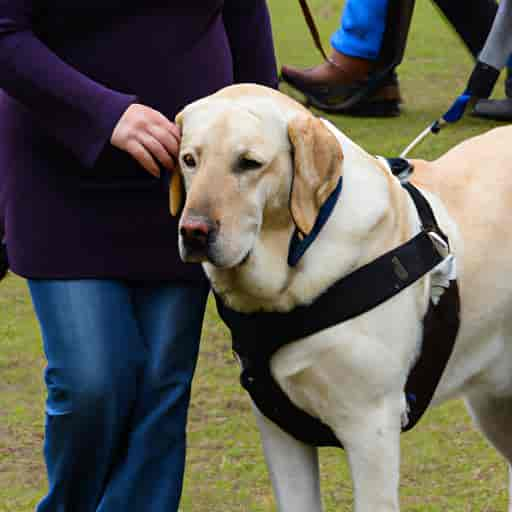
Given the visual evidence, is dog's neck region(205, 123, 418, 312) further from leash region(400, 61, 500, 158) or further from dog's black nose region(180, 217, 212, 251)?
leash region(400, 61, 500, 158)

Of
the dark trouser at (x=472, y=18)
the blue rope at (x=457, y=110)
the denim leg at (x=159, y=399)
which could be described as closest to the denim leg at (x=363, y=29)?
the dark trouser at (x=472, y=18)

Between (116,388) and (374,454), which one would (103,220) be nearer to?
(116,388)

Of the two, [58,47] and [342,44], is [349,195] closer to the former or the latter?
[58,47]

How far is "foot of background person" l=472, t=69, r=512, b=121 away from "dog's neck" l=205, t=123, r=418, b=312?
4526mm

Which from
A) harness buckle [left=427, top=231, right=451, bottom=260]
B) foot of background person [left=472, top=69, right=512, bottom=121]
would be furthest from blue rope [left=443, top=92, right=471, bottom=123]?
foot of background person [left=472, top=69, right=512, bottom=121]

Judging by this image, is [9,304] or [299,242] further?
[9,304]

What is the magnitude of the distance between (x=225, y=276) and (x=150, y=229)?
31 cm

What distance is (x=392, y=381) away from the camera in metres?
2.54

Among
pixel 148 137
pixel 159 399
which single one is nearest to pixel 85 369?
→ pixel 159 399

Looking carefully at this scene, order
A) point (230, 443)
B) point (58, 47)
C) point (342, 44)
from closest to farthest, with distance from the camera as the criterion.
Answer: point (58, 47) < point (230, 443) < point (342, 44)

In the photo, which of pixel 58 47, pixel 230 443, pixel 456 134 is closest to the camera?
pixel 58 47

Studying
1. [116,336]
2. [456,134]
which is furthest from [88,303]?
[456,134]

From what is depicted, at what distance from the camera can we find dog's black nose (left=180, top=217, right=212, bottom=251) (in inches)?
88.7

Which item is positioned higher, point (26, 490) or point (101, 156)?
point (101, 156)
